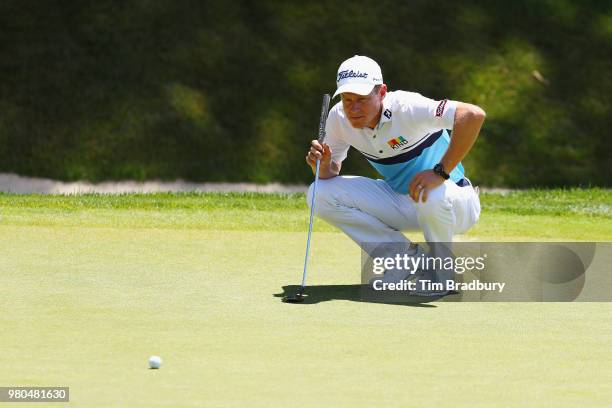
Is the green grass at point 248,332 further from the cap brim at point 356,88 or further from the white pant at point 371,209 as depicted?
the cap brim at point 356,88

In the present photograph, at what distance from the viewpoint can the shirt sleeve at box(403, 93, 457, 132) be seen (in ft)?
20.1

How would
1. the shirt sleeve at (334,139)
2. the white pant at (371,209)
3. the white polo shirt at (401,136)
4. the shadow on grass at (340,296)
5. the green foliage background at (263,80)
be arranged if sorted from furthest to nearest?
the green foliage background at (263,80) → the white pant at (371,209) → the shirt sleeve at (334,139) → the white polo shirt at (401,136) → the shadow on grass at (340,296)

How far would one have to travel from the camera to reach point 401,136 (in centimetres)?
636

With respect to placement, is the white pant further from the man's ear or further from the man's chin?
the man's ear

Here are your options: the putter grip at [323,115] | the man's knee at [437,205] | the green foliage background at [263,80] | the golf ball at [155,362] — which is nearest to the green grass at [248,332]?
the golf ball at [155,362]

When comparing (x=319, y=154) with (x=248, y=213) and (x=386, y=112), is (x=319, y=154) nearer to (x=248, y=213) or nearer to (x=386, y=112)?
(x=386, y=112)

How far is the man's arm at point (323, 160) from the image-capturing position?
21.1 ft

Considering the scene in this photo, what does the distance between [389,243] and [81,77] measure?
31.2 ft

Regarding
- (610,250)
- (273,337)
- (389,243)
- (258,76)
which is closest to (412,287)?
(389,243)

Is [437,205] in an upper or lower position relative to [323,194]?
lower

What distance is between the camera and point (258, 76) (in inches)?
629

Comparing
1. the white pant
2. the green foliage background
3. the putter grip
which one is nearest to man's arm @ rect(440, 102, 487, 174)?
the white pant

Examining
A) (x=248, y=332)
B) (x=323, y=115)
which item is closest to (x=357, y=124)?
(x=323, y=115)

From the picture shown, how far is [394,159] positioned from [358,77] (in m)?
0.77
